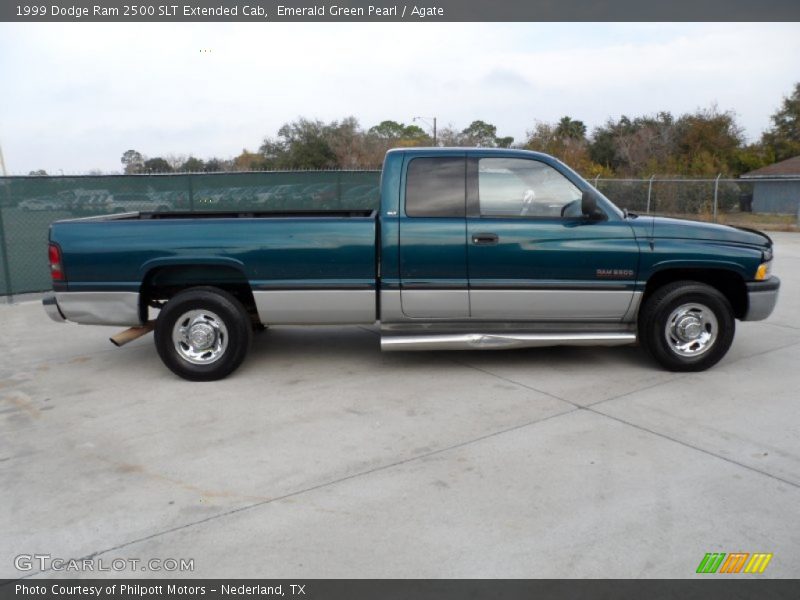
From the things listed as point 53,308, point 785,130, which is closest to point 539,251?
point 53,308

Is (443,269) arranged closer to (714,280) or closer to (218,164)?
(714,280)

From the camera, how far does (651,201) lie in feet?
79.7

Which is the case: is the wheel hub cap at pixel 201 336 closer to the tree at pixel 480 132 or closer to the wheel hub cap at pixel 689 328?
the wheel hub cap at pixel 689 328

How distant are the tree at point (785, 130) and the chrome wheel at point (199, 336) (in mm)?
44551

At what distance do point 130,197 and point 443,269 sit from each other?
7.39 meters

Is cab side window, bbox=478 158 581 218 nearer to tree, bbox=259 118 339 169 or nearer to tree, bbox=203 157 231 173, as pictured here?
tree, bbox=203 157 231 173

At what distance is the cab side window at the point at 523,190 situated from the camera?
18.9 ft

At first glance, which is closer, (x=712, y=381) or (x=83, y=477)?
(x=83, y=477)

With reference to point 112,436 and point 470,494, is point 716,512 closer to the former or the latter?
point 470,494

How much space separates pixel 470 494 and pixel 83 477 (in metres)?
Result: 2.36

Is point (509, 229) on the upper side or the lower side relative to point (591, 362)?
upper
